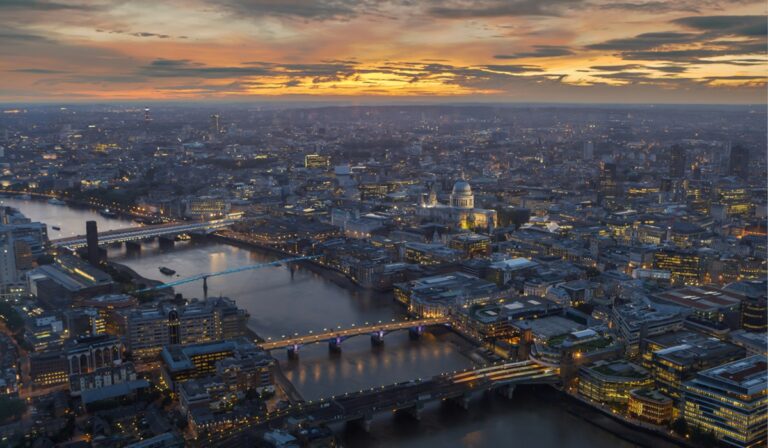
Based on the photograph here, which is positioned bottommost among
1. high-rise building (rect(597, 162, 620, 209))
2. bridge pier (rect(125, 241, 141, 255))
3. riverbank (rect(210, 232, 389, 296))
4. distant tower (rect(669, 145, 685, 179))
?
bridge pier (rect(125, 241, 141, 255))

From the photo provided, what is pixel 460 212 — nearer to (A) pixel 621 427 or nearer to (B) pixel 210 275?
(B) pixel 210 275

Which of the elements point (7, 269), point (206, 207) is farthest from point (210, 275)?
point (206, 207)

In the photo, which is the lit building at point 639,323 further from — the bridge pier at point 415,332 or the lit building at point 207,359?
the lit building at point 207,359

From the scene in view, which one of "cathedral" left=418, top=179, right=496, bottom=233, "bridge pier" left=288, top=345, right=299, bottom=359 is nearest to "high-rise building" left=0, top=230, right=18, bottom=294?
"bridge pier" left=288, top=345, right=299, bottom=359

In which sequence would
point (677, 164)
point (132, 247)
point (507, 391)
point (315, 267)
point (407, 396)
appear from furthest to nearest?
Result: point (677, 164) → point (132, 247) → point (315, 267) → point (507, 391) → point (407, 396)

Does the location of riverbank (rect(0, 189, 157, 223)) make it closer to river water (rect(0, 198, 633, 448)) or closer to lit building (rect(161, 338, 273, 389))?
river water (rect(0, 198, 633, 448))

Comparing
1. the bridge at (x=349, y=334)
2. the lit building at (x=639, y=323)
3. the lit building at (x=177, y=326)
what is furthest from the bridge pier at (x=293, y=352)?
the lit building at (x=639, y=323)

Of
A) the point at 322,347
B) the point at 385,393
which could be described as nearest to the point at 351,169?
the point at 322,347
